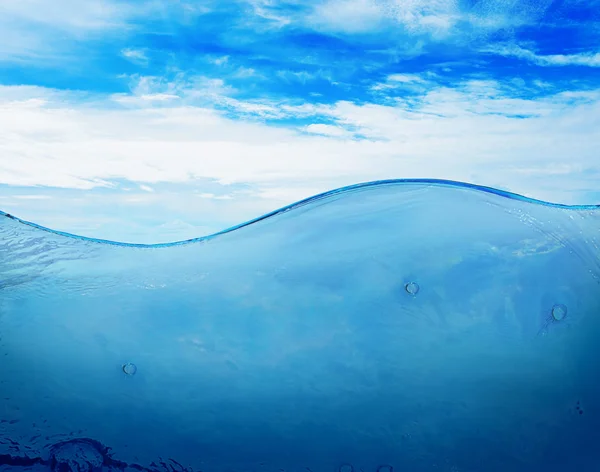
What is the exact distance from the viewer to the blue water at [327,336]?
4.16 meters

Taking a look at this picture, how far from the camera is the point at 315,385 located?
4305 millimetres

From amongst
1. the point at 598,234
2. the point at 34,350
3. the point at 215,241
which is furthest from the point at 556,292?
the point at 34,350

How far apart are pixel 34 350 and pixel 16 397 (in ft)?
1.04

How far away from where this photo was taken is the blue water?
416 cm

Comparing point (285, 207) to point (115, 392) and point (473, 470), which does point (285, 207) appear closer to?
point (115, 392)

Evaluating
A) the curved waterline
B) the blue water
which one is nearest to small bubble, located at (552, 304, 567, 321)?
the blue water

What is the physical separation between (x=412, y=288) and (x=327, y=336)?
662 mm

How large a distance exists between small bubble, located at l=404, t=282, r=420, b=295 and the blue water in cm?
2

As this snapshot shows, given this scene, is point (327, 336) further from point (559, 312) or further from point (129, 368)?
point (559, 312)

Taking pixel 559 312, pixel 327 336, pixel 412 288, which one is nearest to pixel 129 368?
pixel 327 336

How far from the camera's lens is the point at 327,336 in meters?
4.32

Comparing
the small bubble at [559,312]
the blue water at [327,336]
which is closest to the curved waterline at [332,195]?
the blue water at [327,336]

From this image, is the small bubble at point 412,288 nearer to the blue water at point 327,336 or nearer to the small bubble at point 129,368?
the blue water at point 327,336

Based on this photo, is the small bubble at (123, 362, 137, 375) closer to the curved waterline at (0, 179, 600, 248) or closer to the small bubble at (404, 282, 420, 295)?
the curved waterline at (0, 179, 600, 248)
